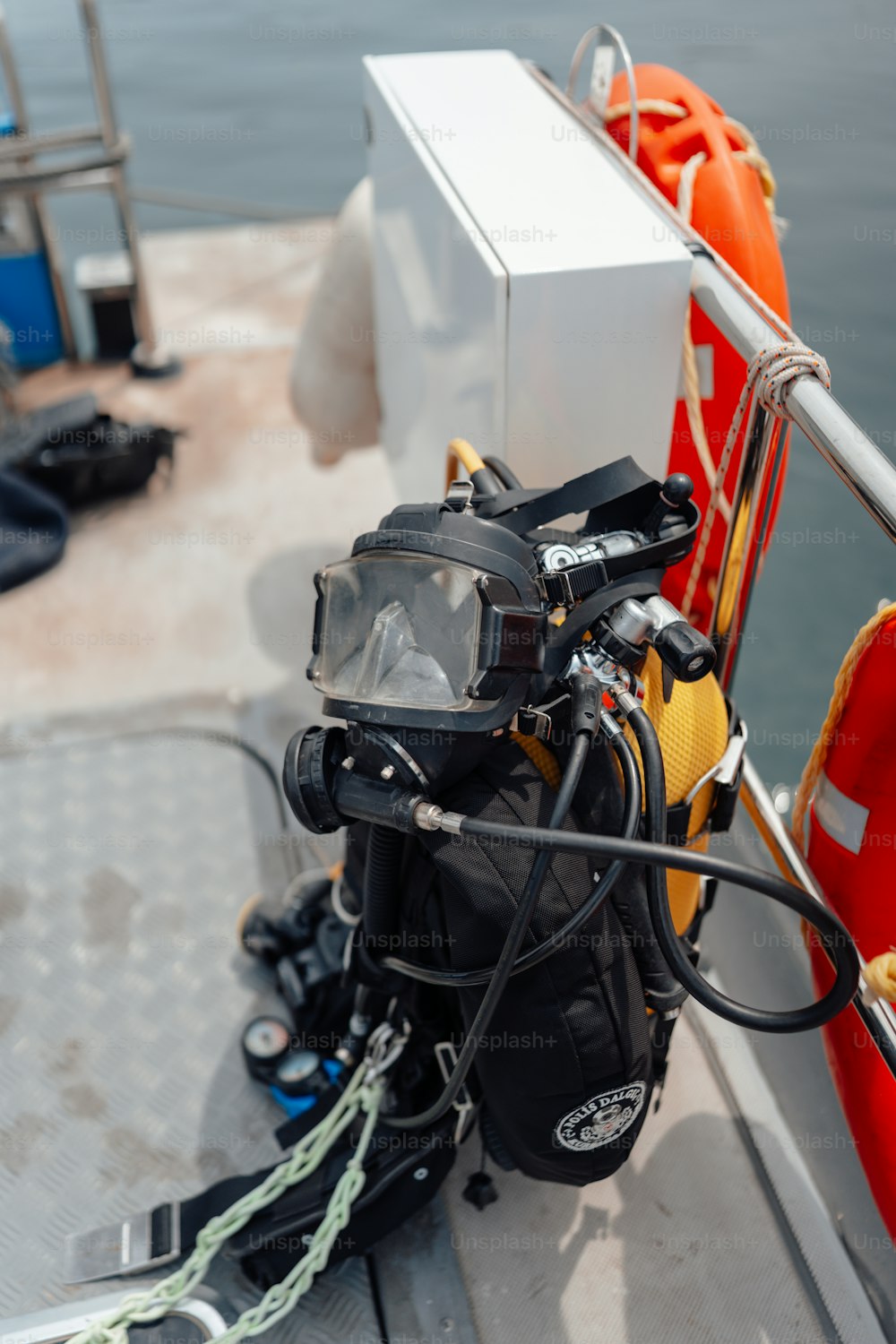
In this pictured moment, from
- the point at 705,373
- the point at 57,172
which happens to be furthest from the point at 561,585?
the point at 57,172

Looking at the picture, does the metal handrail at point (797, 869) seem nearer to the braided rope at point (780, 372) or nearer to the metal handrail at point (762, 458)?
the metal handrail at point (762, 458)

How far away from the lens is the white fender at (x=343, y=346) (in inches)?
88.7

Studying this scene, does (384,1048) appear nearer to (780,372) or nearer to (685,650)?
(685,650)

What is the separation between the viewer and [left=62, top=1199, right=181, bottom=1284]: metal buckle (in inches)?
53.2

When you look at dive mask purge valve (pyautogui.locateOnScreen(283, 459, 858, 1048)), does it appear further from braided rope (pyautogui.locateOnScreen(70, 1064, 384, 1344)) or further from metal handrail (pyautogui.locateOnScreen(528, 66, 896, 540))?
braided rope (pyautogui.locateOnScreen(70, 1064, 384, 1344))

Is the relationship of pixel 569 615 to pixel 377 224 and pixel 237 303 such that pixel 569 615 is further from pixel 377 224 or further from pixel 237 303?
pixel 237 303

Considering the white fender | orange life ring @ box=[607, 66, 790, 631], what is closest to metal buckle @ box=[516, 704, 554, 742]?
orange life ring @ box=[607, 66, 790, 631]

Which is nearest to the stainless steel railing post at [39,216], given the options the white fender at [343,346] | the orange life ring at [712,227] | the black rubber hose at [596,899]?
the white fender at [343,346]

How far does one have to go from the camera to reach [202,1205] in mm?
1383

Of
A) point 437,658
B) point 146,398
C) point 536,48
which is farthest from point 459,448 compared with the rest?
point 536,48

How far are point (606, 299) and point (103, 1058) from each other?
4.51 ft

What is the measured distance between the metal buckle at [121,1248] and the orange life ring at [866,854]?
90 cm

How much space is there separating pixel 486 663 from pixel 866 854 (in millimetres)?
506

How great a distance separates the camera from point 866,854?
1.13 metres
